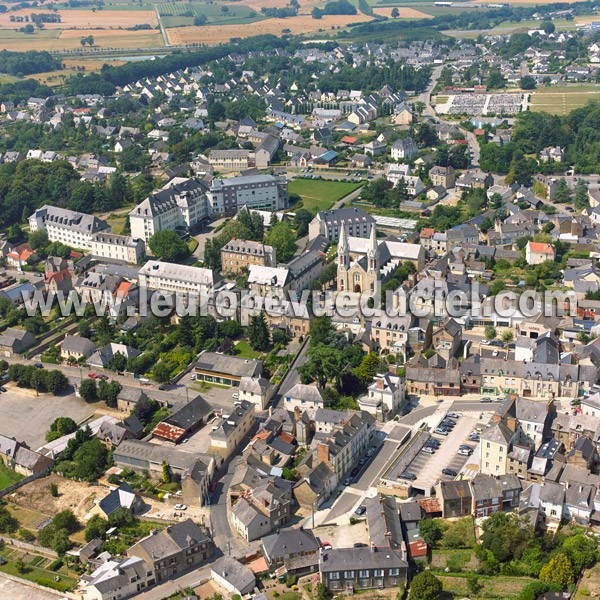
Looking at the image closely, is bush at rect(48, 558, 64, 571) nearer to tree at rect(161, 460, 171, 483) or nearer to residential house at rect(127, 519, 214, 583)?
residential house at rect(127, 519, 214, 583)

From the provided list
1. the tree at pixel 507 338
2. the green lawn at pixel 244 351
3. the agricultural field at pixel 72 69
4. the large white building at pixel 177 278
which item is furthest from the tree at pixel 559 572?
the agricultural field at pixel 72 69

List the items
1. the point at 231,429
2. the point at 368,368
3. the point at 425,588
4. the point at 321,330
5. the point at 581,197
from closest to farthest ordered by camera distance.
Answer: the point at 425,588
the point at 231,429
the point at 368,368
the point at 321,330
the point at 581,197

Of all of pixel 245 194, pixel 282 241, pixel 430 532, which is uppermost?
pixel 245 194

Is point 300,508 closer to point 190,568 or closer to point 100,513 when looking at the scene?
point 190,568

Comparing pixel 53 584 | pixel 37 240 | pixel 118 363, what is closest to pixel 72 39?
pixel 37 240

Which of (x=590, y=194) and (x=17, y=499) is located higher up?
(x=590, y=194)

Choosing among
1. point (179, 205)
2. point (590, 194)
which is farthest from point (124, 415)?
point (590, 194)

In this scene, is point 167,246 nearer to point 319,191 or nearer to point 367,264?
point 367,264

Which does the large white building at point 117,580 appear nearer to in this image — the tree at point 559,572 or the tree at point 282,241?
the tree at point 559,572
